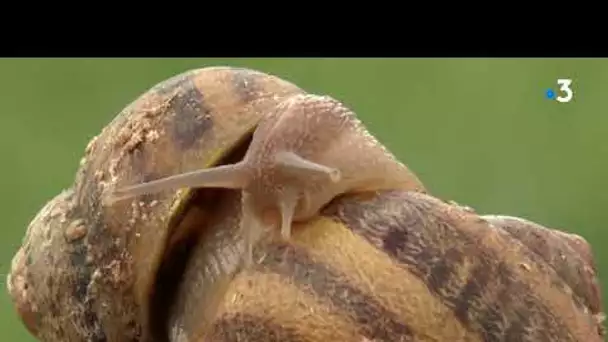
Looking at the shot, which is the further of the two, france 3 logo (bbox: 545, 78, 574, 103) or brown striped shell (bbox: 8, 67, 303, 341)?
france 3 logo (bbox: 545, 78, 574, 103)

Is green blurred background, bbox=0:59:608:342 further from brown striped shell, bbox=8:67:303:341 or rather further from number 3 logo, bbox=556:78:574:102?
brown striped shell, bbox=8:67:303:341

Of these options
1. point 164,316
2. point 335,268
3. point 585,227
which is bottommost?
point 585,227

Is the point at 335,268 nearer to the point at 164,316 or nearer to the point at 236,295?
the point at 236,295

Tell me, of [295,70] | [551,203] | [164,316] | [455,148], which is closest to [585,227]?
[551,203]

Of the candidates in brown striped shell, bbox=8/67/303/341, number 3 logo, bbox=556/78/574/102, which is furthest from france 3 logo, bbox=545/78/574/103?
brown striped shell, bbox=8/67/303/341

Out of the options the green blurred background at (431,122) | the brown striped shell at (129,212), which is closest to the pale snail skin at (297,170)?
the brown striped shell at (129,212)

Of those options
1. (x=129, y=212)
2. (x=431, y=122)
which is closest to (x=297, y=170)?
(x=129, y=212)
